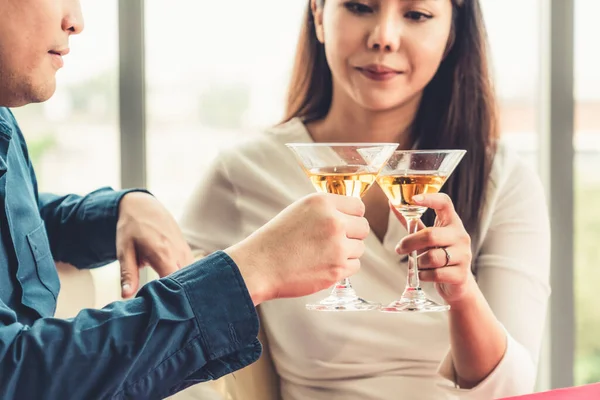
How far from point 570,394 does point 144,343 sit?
2.18ft

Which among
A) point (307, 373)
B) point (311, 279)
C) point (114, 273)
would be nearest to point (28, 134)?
point (114, 273)

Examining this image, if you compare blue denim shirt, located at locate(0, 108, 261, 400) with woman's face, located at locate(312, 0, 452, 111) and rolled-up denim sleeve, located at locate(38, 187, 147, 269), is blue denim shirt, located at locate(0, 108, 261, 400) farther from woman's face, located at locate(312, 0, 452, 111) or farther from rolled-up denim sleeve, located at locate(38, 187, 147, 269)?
woman's face, located at locate(312, 0, 452, 111)

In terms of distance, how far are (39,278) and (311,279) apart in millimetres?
541

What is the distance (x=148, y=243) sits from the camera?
1520 millimetres

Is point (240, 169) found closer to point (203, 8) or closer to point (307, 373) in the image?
point (307, 373)

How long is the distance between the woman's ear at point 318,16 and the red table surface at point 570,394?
42.8 inches

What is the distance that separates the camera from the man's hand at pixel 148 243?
151cm

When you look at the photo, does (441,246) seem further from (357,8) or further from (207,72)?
(207,72)

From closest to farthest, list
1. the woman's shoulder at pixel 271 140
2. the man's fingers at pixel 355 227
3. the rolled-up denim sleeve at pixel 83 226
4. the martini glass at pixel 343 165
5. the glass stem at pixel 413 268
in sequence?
the man's fingers at pixel 355 227 < the martini glass at pixel 343 165 < the glass stem at pixel 413 268 < the rolled-up denim sleeve at pixel 83 226 < the woman's shoulder at pixel 271 140

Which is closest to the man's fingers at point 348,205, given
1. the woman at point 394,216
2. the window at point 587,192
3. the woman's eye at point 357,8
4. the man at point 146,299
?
the man at point 146,299

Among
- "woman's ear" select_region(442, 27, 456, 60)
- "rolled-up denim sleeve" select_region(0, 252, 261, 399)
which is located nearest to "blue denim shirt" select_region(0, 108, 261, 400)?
"rolled-up denim sleeve" select_region(0, 252, 261, 399)

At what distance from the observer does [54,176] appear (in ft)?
10.6

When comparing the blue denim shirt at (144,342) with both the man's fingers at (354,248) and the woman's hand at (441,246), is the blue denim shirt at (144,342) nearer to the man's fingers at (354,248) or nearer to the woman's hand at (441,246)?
the man's fingers at (354,248)

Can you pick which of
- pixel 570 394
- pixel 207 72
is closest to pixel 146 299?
pixel 570 394
